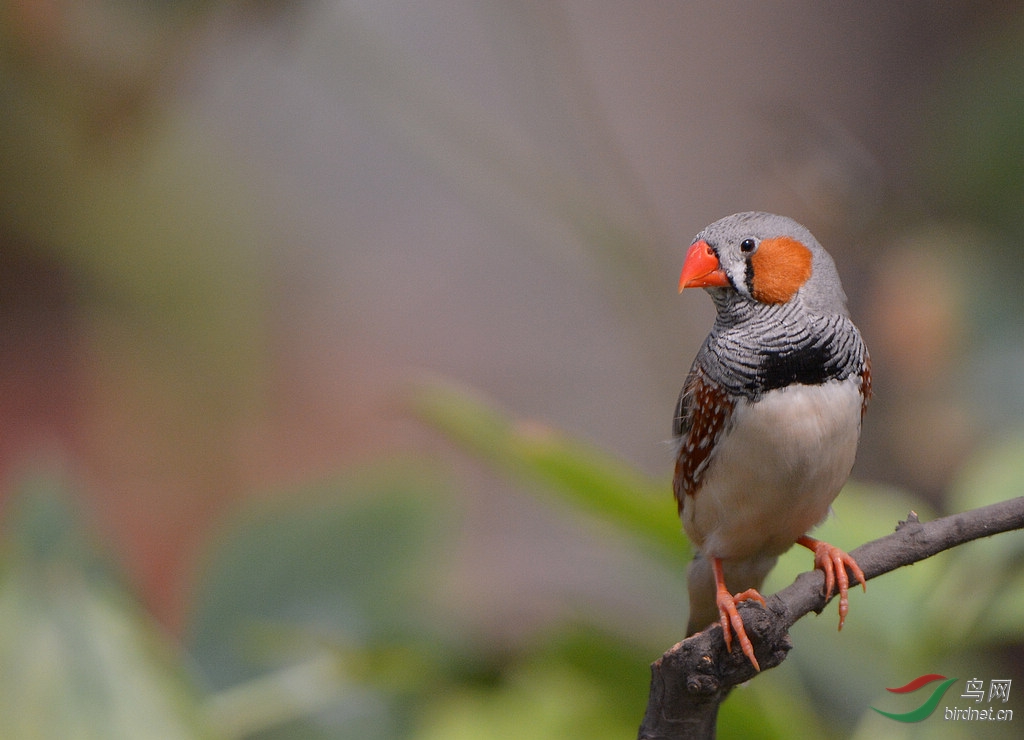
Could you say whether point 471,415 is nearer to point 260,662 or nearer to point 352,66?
point 260,662

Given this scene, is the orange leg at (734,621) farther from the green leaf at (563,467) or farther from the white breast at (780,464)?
the green leaf at (563,467)

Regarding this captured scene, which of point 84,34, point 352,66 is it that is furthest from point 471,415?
point 84,34

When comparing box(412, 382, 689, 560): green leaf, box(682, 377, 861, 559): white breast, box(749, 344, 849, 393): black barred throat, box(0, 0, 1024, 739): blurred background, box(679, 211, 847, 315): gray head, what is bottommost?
box(682, 377, 861, 559): white breast

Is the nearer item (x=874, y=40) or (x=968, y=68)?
(x=968, y=68)

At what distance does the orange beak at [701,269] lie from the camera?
25.5 inches

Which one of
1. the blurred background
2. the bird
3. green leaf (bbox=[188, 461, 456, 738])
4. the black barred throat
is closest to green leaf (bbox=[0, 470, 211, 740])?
the blurred background

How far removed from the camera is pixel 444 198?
290 centimetres

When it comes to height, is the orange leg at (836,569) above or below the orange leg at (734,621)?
above

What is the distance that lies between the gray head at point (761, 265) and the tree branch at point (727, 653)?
0.66 feet

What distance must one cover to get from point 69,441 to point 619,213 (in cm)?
173

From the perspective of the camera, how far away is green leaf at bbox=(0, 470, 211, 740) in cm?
100

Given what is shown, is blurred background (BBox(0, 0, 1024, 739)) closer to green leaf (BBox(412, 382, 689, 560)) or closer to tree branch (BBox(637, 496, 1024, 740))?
green leaf (BBox(412, 382, 689, 560))

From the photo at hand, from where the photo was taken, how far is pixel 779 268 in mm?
730

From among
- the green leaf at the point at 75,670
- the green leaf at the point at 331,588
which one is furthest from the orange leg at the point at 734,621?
the green leaf at the point at 331,588
